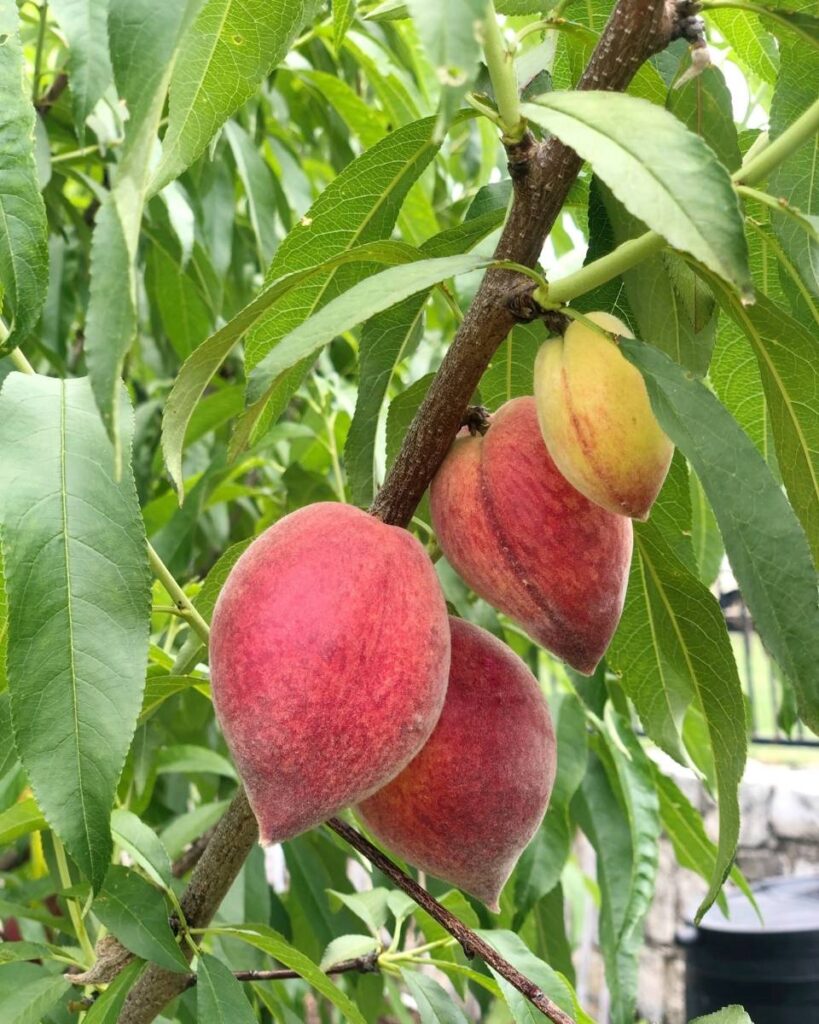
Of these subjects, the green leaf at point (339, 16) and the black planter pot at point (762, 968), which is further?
the black planter pot at point (762, 968)

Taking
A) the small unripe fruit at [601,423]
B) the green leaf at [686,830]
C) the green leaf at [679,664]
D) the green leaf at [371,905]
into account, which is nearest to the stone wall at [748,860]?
the green leaf at [686,830]

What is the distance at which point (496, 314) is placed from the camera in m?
0.61

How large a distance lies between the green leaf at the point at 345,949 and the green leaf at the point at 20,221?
53 cm

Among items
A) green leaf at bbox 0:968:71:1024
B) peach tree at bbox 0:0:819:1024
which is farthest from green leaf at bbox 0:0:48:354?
green leaf at bbox 0:968:71:1024

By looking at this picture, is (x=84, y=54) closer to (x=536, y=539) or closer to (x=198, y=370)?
(x=198, y=370)

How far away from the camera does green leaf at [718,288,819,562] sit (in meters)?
0.60

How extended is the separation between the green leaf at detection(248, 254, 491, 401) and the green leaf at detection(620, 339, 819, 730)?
4.9 inches

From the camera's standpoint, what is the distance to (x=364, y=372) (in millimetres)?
796

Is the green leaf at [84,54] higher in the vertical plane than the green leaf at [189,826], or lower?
higher

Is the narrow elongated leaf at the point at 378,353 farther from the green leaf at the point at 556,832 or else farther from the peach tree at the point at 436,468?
the green leaf at the point at 556,832

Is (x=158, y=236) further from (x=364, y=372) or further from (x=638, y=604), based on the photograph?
(x=638, y=604)

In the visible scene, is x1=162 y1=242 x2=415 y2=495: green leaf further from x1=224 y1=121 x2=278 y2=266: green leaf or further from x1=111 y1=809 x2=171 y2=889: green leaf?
x1=224 y1=121 x2=278 y2=266: green leaf

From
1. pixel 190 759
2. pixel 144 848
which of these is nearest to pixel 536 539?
pixel 144 848

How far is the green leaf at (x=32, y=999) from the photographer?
29.8 inches
